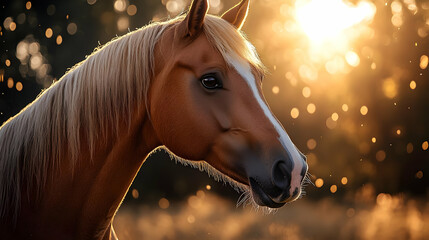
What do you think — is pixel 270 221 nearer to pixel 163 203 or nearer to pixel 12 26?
pixel 163 203

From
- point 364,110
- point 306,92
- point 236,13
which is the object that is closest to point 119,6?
point 306,92

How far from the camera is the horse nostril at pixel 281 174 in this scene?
178 centimetres

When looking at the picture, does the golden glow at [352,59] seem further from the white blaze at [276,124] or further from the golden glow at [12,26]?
the white blaze at [276,124]

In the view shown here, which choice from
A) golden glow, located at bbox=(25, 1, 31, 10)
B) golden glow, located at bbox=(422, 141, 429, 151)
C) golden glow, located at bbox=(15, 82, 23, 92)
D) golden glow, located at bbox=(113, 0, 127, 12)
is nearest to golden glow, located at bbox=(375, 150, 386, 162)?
golden glow, located at bbox=(422, 141, 429, 151)

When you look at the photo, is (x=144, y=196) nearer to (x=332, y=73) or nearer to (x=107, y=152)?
(x=332, y=73)

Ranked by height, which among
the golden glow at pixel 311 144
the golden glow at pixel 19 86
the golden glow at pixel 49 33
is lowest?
the golden glow at pixel 311 144

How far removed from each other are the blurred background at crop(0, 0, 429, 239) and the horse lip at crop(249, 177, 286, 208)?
435 cm

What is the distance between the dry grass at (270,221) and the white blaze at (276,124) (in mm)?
5098

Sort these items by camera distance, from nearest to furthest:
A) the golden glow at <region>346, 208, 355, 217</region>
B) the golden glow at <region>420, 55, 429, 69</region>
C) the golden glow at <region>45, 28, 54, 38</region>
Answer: the golden glow at <region>45, 28, 54, 38</region>
the golden glow at <region>346, 208, 355, 217</region>
the golden glow at <region>420, 55, 429, 69</region>

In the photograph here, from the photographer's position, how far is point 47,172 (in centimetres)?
197

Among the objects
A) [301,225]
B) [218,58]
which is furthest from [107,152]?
[301,225]

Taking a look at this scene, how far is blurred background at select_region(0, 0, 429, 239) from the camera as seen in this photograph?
7.54m

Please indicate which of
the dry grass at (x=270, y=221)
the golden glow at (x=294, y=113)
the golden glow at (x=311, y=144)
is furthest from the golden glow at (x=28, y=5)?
the golden glow at (x=311, y=144)

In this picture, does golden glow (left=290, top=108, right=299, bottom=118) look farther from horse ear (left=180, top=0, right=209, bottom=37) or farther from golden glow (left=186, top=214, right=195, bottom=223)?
horse ear (left=180, top=0, right=209, bottom=37)
